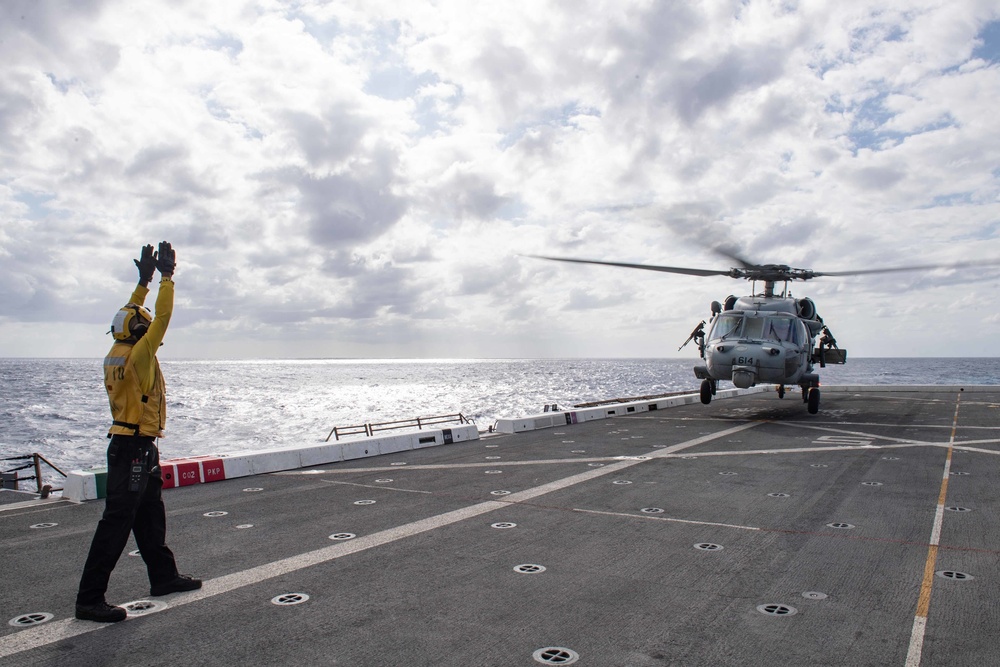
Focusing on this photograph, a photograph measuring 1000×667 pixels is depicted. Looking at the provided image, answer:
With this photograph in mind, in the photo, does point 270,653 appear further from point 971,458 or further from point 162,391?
point 971,458

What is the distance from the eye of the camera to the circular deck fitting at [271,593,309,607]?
5543mm

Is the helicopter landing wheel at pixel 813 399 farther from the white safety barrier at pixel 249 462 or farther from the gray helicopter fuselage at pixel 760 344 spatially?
the white safety barrier at pixel 249 462

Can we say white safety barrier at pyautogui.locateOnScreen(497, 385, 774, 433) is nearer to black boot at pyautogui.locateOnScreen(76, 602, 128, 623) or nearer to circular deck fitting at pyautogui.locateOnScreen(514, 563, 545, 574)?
circular deck fitting at pyautogui.locateOnScreen(514, 563, 545, 574)

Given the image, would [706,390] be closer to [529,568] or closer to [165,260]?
[529,568]

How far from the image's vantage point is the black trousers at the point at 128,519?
517 centimetres

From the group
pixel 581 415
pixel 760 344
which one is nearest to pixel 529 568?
pixel 581 415

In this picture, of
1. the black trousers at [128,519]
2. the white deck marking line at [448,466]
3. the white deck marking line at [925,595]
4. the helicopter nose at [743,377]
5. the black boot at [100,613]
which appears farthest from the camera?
the helicopter nose at [743,377]

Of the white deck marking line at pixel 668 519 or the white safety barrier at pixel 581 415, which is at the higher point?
the white safety barrier at pixel 581 415

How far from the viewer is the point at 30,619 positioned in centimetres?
520

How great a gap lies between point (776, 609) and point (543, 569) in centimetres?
214

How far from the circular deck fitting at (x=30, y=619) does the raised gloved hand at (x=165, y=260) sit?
290 cm

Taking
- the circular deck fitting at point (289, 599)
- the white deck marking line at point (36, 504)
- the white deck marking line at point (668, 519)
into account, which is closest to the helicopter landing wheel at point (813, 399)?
the white deck marking line at point (668, 519)

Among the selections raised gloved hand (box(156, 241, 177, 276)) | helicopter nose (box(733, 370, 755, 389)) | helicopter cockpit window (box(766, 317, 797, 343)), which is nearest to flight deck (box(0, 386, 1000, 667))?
raised gloved hand (box(156, 241, 177, 276))

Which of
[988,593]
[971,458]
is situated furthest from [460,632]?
[971,458]
